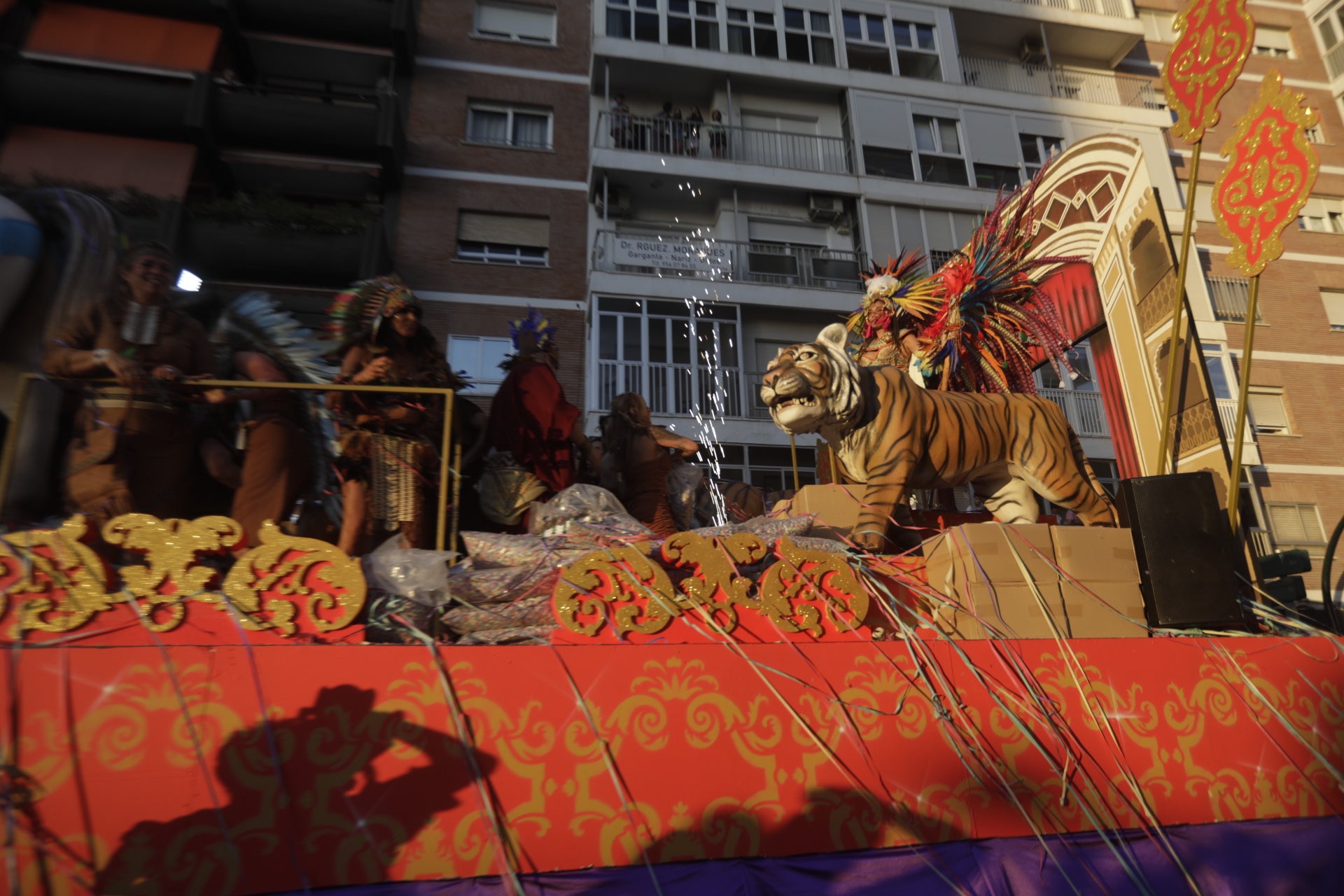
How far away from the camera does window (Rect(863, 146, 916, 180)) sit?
50.5ft

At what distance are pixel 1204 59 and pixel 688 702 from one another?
4.17m

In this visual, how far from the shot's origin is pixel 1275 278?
17094 millimetres

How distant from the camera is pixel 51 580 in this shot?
2.60m

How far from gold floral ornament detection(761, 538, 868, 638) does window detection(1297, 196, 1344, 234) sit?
20178mm

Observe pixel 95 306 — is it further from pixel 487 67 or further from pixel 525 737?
pixel 487 67

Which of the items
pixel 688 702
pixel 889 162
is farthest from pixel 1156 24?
pixel 688 702

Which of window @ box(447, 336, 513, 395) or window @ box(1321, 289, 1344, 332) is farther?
window @ box(1321, 289, 1344, 332)

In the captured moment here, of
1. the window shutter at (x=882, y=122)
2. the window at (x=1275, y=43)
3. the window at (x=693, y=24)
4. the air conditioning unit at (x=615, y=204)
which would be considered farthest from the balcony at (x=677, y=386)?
the window at (x=1275, y=43)

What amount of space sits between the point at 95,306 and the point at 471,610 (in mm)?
2080

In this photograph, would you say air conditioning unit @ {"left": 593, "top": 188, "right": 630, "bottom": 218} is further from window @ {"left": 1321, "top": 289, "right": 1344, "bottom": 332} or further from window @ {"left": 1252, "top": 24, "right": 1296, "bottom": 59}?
window @ {"left": 1252, "top": 24, "right": 1296, "bottom": 59}

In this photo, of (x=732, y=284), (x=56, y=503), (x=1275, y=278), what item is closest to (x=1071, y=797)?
(x=56, y=503)

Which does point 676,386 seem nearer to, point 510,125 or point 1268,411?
point 510,125

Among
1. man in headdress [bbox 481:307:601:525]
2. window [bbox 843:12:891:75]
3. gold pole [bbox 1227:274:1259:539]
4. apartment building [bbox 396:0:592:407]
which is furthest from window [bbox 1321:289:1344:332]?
man in headdress [bbox 481:307:601:525]

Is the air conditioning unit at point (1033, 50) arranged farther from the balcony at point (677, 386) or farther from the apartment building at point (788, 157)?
the balcony at point (677, 386)
